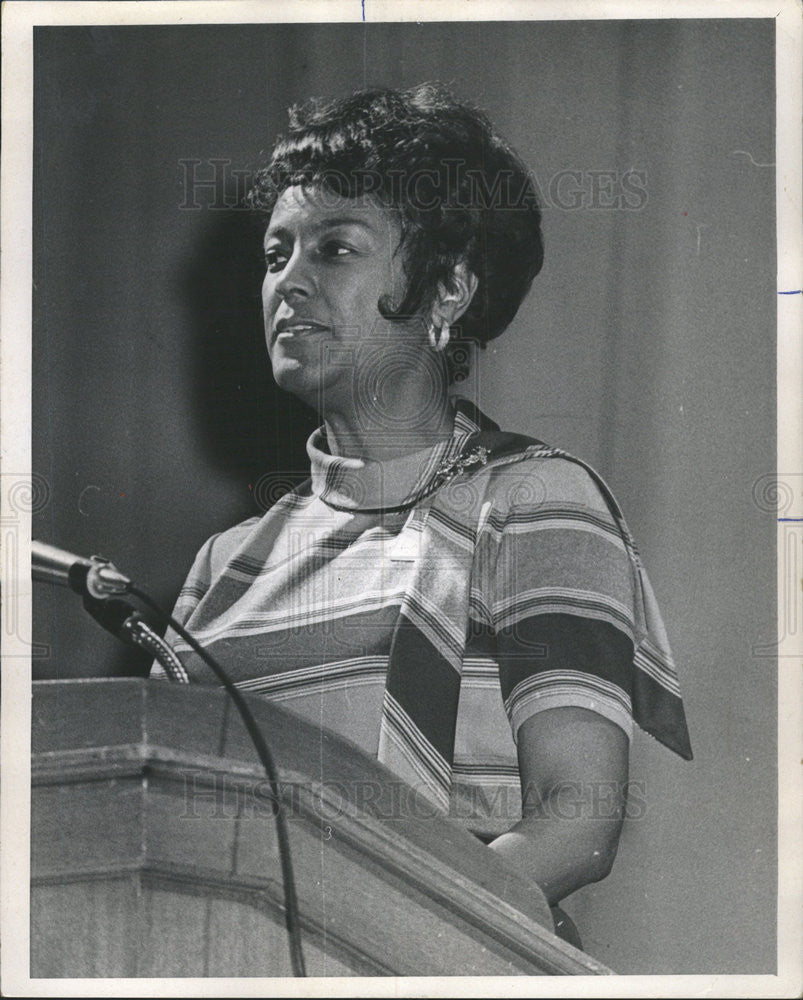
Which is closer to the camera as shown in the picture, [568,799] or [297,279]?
[568,799]

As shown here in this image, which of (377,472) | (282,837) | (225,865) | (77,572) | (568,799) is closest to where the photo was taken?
(225,865)

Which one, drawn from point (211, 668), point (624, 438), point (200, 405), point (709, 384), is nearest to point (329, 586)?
point (211, 668)

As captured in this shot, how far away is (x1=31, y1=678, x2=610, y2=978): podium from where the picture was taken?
9.02 feet

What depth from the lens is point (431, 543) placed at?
348cm

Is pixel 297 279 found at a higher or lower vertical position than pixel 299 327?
higher

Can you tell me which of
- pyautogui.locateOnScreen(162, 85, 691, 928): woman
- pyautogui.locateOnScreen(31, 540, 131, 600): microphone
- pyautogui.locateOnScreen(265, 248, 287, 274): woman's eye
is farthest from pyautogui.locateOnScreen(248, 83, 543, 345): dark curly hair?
pyautogui.locateOnScreen(31, 540, 131, 600): microphone

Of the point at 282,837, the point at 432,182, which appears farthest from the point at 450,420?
the point at 282,837

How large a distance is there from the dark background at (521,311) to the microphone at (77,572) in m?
0.05

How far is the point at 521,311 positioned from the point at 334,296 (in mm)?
475

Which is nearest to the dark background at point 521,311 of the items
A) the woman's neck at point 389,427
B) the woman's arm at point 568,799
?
the woman's neck at point 389,427

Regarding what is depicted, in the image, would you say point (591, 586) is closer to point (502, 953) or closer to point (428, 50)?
point (502, 953)

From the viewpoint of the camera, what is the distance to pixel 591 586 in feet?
11.3

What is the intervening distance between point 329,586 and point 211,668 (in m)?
0.35

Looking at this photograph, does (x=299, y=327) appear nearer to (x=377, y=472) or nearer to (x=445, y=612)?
(x=377, y=472)
